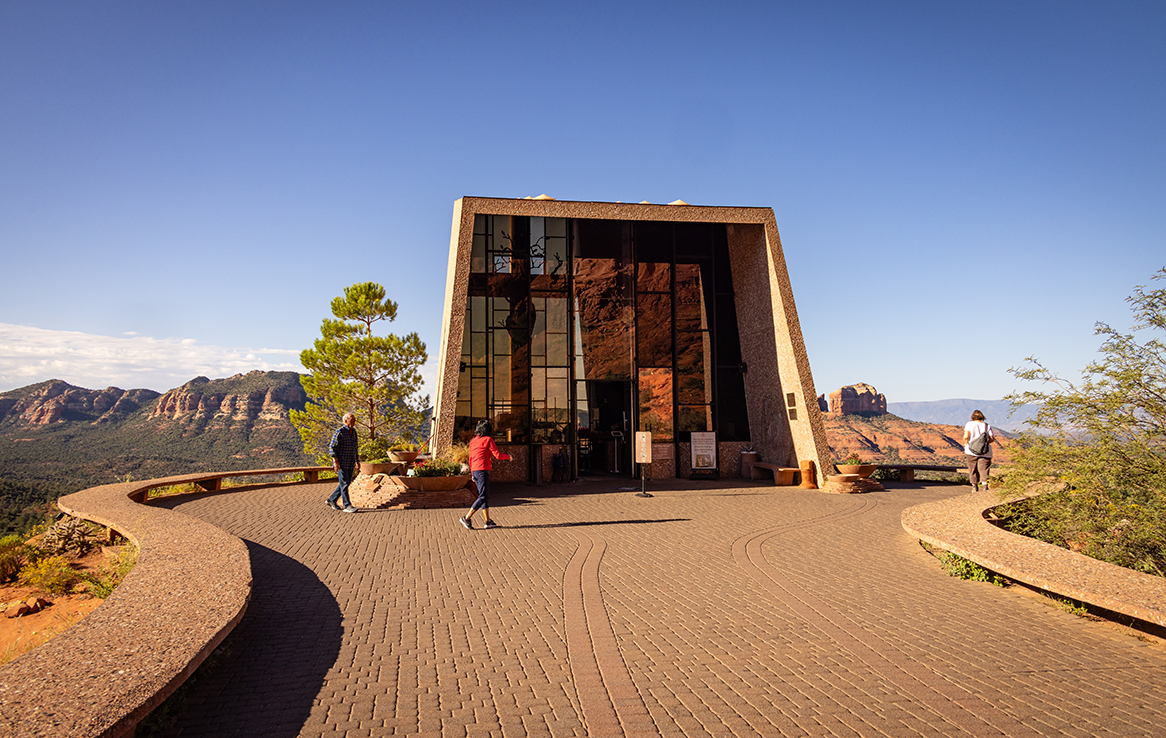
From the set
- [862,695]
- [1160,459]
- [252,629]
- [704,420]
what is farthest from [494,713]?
[704,420]

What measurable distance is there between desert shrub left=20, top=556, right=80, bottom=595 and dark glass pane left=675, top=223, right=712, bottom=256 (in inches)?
609

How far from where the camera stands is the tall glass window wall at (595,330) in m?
17.4

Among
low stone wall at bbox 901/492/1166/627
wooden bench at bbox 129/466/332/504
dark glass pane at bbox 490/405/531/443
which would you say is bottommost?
low stone wall at bbox 901/492/1166/627

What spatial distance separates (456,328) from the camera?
15984 mm

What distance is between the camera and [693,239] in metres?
18.9

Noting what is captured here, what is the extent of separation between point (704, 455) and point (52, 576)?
14.5 meters

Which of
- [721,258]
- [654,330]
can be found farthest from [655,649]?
[721,258]

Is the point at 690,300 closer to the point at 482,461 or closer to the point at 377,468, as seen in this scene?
the point at 377,468

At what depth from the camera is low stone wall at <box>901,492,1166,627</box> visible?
4.75 metres

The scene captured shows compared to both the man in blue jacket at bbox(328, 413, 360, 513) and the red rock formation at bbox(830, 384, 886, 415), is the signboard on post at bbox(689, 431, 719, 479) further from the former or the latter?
the red rock formation at bbox(830, 384, 886, 415)

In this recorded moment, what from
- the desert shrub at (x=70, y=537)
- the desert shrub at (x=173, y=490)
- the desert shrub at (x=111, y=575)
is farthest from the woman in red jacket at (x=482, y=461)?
the desert shrub at (x=173, y=490)

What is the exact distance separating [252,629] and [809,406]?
45.6ft

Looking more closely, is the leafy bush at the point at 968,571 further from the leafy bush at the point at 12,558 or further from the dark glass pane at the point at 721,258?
the dark glass pane at the point at 721,258

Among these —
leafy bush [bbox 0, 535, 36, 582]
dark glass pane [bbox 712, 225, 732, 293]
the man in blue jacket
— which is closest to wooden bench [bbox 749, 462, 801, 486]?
dark glass pane [bbox 712, 225, 732, 293]
